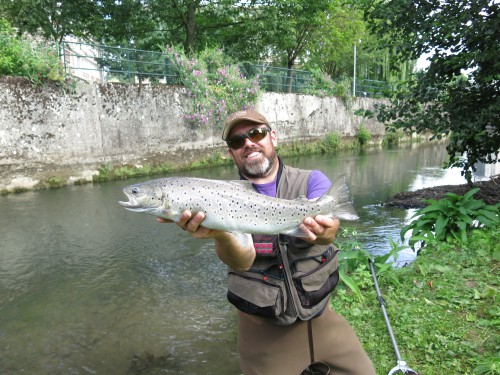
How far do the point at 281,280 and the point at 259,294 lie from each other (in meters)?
0.19

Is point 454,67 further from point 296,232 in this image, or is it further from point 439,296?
point 296,232

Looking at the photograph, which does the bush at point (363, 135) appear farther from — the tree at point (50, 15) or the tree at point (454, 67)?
the tree at point (454, 67)

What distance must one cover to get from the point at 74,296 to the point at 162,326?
165cm

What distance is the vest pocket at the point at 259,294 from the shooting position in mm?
2867

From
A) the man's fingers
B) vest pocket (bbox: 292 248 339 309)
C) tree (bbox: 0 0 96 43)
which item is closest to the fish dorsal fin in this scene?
vest pocket (bbox: 292 248 339 309)

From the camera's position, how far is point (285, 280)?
2.96 meters

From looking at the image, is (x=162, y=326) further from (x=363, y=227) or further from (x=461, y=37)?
(x=461, y=37)

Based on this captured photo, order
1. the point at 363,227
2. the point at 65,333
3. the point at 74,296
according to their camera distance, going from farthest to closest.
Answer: the point at 363,227
the point at 74,296
the point at 65,333

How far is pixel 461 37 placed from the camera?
6379 mm

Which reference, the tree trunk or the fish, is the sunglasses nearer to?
the fish

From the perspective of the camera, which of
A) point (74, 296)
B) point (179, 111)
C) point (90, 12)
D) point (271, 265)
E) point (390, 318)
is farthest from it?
point (90, 12)

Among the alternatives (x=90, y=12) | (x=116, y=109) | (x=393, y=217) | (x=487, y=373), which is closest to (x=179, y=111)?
(x=116, y=109)

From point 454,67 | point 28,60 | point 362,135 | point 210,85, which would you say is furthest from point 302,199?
point 362,135

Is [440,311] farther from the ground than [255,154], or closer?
closer
